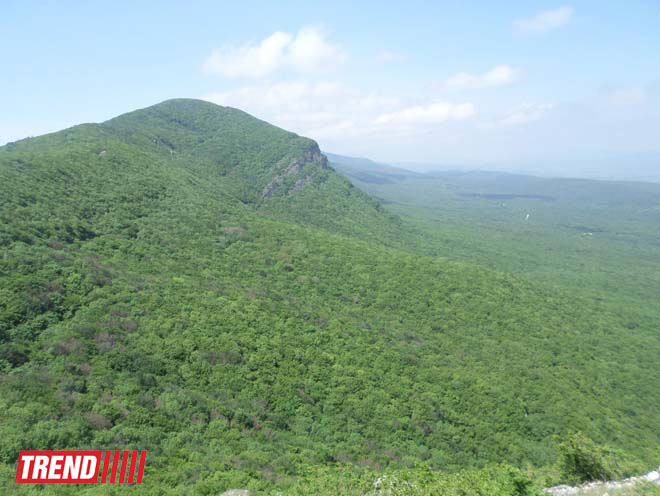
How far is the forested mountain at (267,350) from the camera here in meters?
19.5

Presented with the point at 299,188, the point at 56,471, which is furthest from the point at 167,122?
the point at 56,471

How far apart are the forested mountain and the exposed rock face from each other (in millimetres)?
27804

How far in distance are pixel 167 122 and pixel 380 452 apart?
11446 centimetres

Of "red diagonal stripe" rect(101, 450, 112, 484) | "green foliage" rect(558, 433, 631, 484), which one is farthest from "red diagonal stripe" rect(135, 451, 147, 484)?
"green foliage" rect(558, 433, 631, 484)

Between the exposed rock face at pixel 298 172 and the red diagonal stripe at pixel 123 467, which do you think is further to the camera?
the exposed rock face at pixel 298 172

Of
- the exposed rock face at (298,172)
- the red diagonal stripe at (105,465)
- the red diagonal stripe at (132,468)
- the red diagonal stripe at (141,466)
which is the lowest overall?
the red diagonal stripe at (141,466)

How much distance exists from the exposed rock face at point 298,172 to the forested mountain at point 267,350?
27.8 m

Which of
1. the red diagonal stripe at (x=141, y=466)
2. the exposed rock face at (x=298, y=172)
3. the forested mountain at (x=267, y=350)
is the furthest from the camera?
the exposed rock face at (x=298, y=172)

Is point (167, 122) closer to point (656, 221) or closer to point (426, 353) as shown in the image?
point (426, 353)

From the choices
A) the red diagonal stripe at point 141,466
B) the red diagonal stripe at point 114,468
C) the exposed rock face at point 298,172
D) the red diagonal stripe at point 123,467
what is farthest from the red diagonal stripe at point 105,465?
the exposed rock face at point 298,172

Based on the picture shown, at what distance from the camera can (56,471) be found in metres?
15.5

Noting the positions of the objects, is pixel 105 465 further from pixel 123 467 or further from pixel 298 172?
pixel 298 172

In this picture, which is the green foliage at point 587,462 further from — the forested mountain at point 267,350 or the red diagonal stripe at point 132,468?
the red diagonal stripe at point 132,468

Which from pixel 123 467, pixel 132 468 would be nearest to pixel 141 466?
pixel 132 468
